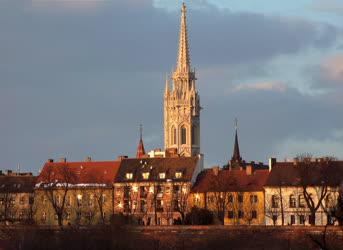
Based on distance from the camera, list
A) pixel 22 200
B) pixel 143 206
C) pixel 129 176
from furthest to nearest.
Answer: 1. pixel 22 200
2. pixel 129 176
3. pixel 143 206

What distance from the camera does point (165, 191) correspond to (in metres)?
112

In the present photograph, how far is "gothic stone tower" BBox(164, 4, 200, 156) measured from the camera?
17088cm

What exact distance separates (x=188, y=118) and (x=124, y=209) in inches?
2430

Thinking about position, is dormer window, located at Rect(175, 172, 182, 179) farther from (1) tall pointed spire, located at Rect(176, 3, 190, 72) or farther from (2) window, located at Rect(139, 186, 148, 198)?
(1) tall pointed spire, located at Rect(176, 3, 190, 72)

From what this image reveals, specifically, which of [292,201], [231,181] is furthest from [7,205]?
[292,201]

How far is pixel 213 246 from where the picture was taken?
87.8m

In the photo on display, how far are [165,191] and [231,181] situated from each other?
28.2 ft

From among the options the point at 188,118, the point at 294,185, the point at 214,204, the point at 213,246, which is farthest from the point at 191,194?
the point at 188,118

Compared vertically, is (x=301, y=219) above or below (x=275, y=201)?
below

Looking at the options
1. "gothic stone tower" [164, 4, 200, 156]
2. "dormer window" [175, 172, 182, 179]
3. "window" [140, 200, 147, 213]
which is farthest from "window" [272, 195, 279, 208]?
"gothic stone tower" [164, 4, 200, 156]

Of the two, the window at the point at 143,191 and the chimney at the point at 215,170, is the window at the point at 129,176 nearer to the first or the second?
the window at the point at 143,191

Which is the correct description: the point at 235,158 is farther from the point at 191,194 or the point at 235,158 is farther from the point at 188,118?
the point at 191,194

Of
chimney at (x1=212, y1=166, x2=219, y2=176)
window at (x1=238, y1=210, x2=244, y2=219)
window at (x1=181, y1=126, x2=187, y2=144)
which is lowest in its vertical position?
window at (x1=238, y1=210, x2=244, y2=219)

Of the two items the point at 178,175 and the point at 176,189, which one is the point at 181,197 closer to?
the point at 176,189
